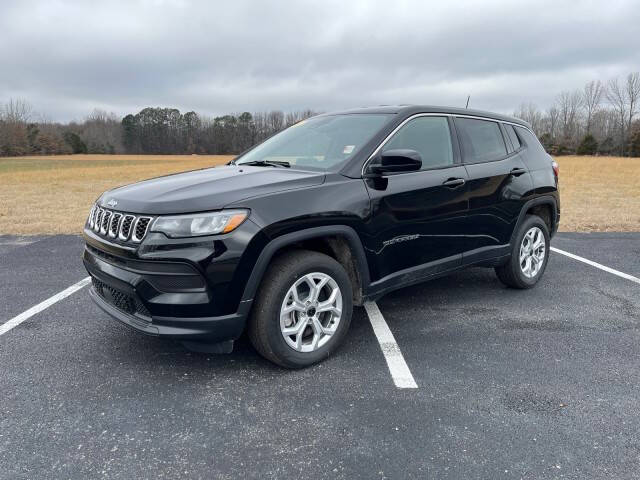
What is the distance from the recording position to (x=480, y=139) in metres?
4.38

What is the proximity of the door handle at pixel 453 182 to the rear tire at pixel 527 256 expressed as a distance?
1101 millimetres

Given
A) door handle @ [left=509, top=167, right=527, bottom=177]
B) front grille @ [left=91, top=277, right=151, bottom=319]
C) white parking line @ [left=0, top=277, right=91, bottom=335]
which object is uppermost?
door handle @ [left=509, top=167, right=527, bottom=177]

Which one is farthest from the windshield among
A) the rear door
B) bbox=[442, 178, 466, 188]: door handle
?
the rear door

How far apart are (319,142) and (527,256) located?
2.61 meters

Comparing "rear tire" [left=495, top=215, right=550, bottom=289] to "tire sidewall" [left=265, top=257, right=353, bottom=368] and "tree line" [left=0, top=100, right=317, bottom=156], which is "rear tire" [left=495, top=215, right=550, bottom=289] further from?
"tree line" [left=0, top=100, right=317, bottom=156]

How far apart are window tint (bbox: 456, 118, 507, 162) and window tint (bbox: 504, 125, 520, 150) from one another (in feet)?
0.55

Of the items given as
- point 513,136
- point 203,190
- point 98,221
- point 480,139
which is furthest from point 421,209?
point 98,221

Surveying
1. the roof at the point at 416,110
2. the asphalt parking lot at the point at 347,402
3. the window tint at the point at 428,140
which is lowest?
the asphalt parking lot at the point at 347,402

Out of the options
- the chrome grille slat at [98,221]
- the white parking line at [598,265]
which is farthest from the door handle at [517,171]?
the chrome grille slat at [98,221]

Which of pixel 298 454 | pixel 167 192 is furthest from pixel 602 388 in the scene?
pixel 167 192

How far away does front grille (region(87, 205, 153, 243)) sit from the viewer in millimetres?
2797

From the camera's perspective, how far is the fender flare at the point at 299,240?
9.36 ft

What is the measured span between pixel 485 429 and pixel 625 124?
308 feet

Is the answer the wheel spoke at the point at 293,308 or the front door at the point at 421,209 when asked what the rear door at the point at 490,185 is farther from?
the wheel spoke at the point at 293,308
